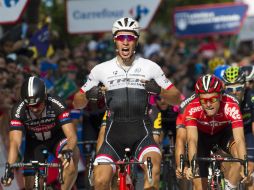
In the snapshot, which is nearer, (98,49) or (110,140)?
(110,140)

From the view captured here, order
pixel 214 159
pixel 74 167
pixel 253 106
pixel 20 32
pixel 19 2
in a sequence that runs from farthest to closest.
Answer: pixel 20 32 → pixel 19 2 → pixel 253 106 → pixel 74 167 → pixel 214 159

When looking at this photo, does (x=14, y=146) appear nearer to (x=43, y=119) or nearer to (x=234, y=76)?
(x=43, y=119)

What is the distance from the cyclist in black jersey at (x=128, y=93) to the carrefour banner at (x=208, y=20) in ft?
50.1

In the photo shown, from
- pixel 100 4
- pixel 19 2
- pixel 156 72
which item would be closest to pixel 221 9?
pixel 100 4

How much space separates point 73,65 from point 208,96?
10161 millimetres

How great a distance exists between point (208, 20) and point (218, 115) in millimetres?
15553

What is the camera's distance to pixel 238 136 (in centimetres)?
1161

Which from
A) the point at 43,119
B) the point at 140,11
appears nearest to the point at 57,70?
the point at 140,11

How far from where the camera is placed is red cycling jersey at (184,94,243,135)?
38.9 ft

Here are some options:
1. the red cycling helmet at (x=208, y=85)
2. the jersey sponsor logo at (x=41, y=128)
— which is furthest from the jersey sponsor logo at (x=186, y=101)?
the jersey sponsor logo at (x=41, y=128)

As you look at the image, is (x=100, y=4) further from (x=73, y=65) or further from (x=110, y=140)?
(x=110, y=140)

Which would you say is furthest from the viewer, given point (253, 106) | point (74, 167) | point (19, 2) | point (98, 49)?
point (98, 49)

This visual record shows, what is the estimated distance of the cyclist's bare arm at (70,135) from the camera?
38.1ft

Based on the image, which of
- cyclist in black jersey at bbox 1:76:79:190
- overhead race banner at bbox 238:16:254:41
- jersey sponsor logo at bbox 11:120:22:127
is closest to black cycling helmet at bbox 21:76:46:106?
cyclist in black jersey at bbox 1:76:79:190
